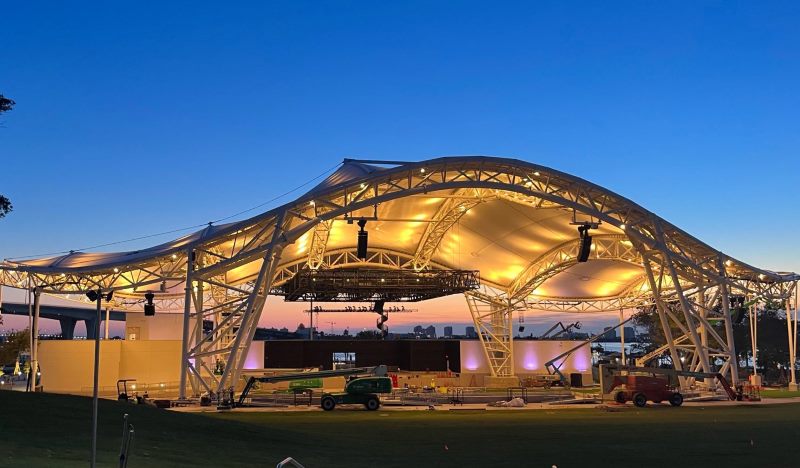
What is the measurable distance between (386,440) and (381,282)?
106 feet

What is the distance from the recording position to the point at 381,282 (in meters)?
52.7

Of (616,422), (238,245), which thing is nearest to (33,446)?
(616,422)

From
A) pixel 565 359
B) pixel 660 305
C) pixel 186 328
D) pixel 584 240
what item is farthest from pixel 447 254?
pixel 186 328

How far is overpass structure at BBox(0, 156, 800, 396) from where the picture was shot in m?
33.6

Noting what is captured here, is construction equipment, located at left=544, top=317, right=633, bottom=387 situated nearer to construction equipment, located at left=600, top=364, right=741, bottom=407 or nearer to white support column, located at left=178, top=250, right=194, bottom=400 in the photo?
construction equipment, located at left=600, top=364, right=741, bottom=407

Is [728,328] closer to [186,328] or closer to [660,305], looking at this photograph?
[660,305]

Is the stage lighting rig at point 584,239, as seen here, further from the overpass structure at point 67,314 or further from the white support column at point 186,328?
the overpass structure at point 67,314

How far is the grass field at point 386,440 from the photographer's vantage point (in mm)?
13406

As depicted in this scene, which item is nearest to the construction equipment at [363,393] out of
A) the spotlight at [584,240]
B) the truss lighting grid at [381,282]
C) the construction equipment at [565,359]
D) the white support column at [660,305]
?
the spotlight at [584,240]

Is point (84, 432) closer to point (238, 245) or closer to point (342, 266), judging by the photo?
point (238, 245)

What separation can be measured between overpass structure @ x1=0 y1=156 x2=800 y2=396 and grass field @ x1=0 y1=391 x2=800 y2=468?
10.4m

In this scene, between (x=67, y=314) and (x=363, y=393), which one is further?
(x=67, y=314)

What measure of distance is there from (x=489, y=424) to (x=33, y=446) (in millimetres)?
16913

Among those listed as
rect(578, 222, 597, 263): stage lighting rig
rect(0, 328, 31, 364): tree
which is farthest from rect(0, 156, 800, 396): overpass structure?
rect(0, 328, 31, 364): tree
